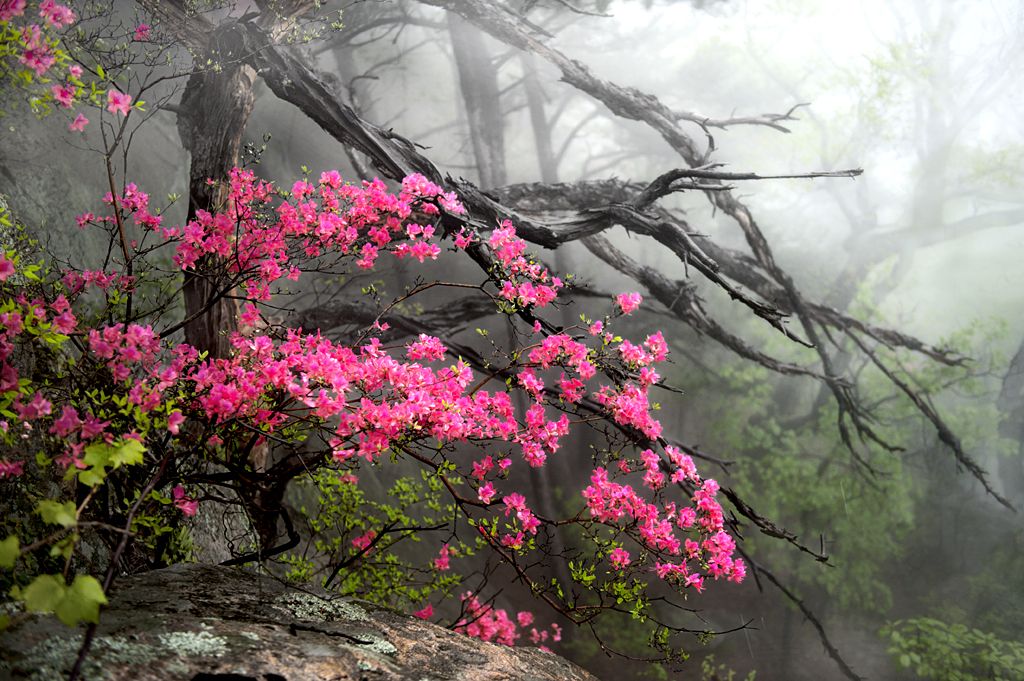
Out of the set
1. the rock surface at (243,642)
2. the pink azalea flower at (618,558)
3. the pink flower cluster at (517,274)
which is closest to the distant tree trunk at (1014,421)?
the pink azalea flower at (618,558)

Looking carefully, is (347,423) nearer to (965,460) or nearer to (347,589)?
(347,589)

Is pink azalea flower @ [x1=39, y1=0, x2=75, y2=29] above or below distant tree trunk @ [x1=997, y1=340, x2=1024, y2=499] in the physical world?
below

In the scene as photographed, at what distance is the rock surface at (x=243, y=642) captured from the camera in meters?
1.24

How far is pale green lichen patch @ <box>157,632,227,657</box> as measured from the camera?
4.50 ft

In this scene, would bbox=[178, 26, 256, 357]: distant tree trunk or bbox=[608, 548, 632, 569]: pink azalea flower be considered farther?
bbox=[178, 26, 256, 357]: distant tree trunk

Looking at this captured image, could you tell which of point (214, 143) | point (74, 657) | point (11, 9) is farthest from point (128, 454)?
point (214, 143)

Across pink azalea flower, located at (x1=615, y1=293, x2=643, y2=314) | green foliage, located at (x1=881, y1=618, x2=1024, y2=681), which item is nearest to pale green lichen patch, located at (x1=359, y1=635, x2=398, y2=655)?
pink azalea flower, located at (x1=615, y1=293, x2=643, y2=314)

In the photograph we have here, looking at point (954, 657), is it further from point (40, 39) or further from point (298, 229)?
point (40, 39)

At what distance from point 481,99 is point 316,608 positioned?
27.6ft

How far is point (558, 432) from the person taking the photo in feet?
8.78

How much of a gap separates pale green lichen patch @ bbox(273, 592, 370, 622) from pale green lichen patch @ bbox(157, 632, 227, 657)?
1.03 ft

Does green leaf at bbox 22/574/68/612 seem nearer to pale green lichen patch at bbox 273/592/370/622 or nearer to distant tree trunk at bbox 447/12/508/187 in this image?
pale green lichen patch at bbox 273/592/370/622

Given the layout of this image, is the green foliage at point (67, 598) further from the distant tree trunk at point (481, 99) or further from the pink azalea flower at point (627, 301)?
the distant tree trunk at point (481, 99)

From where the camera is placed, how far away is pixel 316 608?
1843 millimetres
